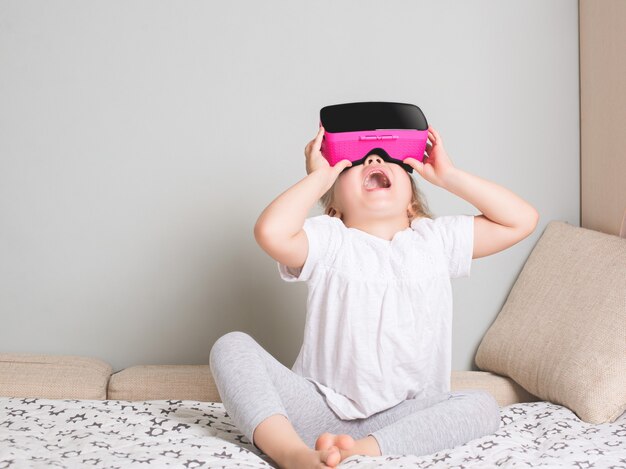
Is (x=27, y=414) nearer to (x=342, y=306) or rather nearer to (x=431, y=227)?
(x=342, y=306)

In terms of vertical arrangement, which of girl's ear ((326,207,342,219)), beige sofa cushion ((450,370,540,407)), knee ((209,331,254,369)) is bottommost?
beige sofa cushion ((450,370,540,407))

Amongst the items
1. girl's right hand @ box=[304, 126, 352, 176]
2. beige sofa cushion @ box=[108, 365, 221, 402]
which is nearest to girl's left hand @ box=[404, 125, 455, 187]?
girl's right hand @ box=[304, 126, 352, 176]

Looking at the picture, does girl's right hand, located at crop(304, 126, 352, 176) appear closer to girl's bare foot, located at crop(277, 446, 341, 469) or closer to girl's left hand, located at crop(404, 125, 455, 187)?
girl's left hand, located at crop(404, 125, 455, 187)

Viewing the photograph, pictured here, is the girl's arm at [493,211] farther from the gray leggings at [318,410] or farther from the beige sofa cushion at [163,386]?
the beige sofa cushion at [163,386]

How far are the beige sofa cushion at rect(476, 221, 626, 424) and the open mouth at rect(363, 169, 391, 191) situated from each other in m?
0.49

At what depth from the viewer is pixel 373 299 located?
4.55 ft

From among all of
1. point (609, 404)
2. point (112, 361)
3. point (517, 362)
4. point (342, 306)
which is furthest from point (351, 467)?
point (112, 361)

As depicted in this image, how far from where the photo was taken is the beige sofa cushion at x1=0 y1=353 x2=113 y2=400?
5.61ft

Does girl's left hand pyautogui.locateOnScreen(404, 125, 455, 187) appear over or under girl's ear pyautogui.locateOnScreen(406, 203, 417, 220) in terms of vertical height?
over

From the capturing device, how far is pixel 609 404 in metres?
1.47

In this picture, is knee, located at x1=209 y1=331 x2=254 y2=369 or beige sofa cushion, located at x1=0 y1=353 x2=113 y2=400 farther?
beige sofa cushion, located at x1=0 y1=353 x2=113 y2=400

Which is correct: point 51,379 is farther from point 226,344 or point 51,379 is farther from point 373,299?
point 373,299

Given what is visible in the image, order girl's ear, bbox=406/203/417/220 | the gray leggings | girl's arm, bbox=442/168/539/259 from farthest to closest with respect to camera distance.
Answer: girl's ear, bbox=406/203/417/220
girl's arm, bbox=442/168/539/259
the gray leggings

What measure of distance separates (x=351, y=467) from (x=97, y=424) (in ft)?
1.58
